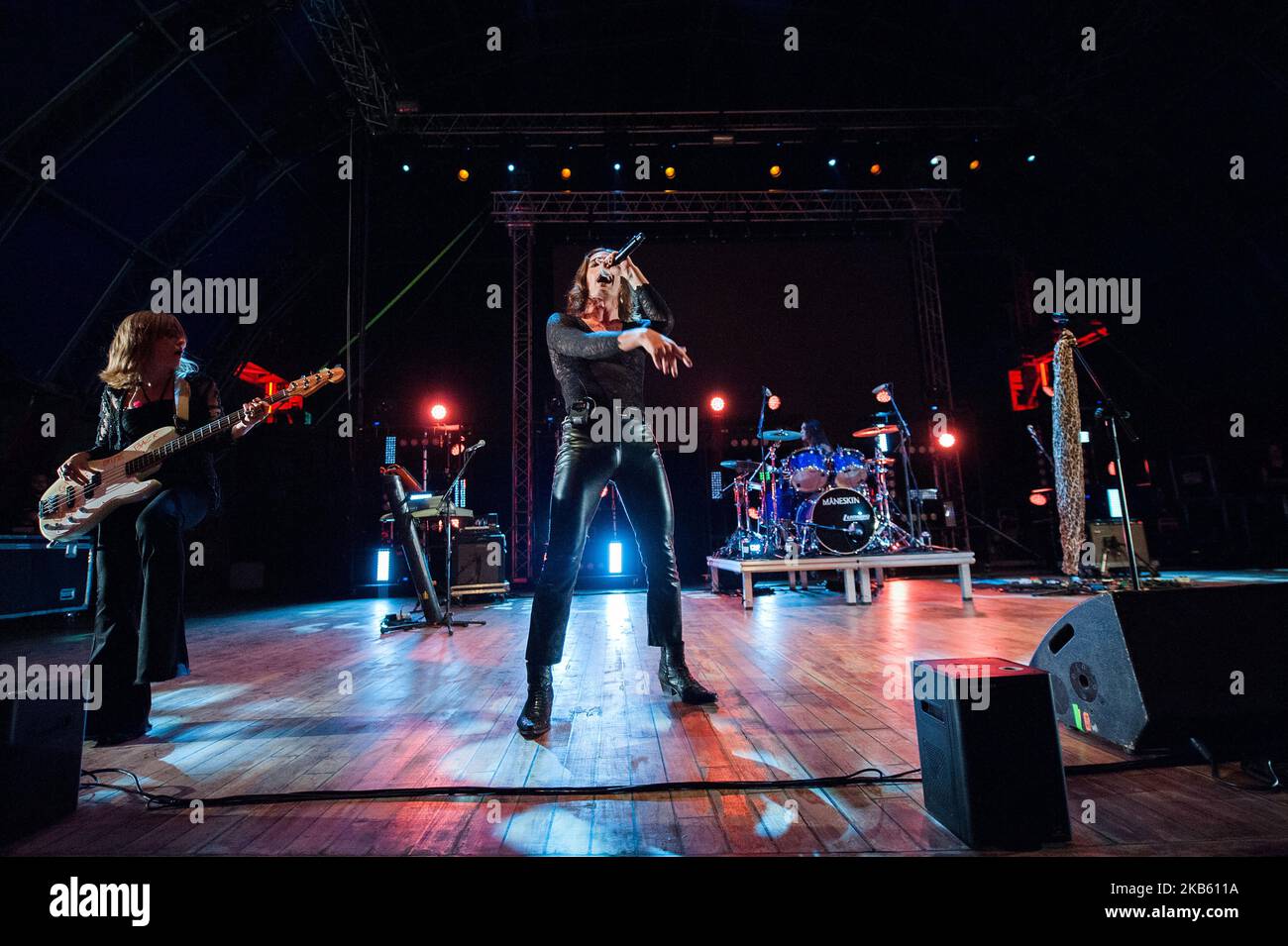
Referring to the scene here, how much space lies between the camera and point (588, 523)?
84.0 inches

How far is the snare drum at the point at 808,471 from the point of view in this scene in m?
6.53

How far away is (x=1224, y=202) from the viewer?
8227 millimetres

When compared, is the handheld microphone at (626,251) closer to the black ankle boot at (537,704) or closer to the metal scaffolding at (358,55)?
the black ankle boot at (537,704)

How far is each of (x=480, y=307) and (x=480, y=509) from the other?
4.05 metres

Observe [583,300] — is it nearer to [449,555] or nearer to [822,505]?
[449,555]

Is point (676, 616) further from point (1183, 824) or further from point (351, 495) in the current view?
point (351, 495)

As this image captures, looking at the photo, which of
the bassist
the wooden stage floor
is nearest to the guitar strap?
the bassist

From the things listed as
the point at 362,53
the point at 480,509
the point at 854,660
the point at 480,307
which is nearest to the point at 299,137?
the point at 362,53

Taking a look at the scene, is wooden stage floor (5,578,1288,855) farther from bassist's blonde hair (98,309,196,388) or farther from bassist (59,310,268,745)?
bassist's blonde hair (98,309,196,388)

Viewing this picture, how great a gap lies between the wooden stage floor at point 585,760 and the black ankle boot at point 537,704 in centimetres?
5

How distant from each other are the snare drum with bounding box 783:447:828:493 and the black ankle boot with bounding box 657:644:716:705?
4665 mm

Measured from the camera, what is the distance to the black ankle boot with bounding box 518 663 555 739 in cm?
189
